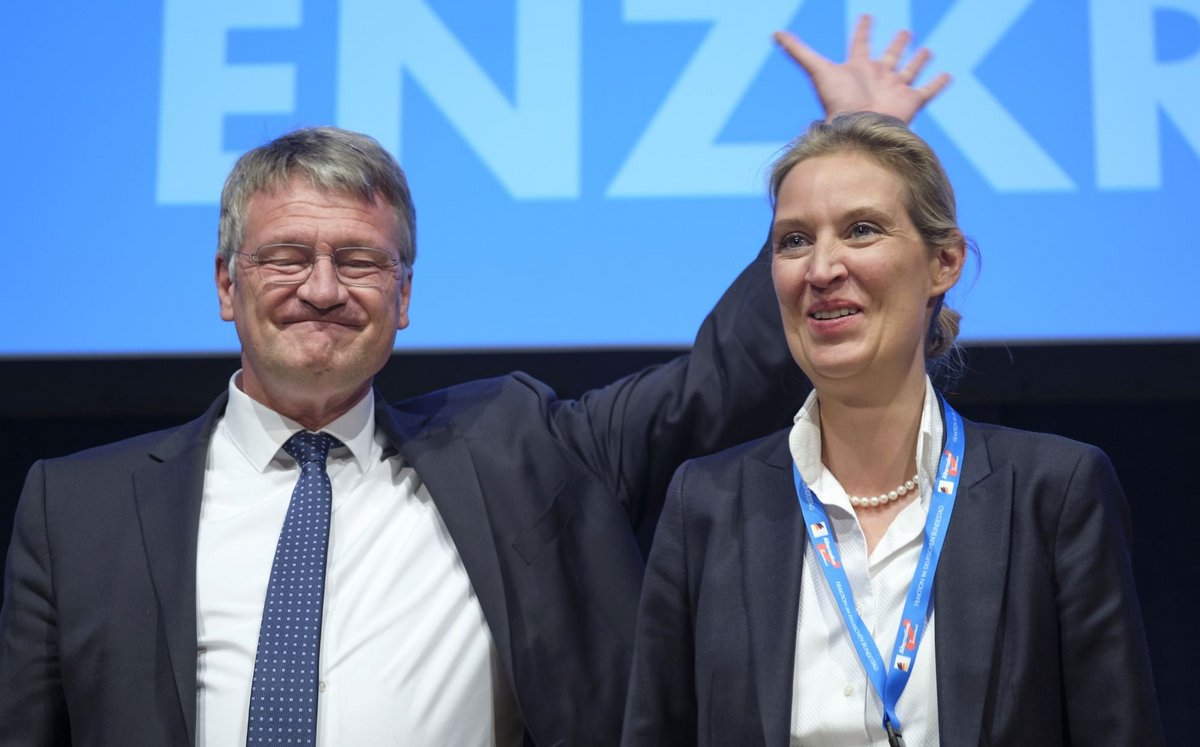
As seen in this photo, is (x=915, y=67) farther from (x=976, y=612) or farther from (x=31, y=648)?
(x=31, y=648)

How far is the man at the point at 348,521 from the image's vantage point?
2246mm

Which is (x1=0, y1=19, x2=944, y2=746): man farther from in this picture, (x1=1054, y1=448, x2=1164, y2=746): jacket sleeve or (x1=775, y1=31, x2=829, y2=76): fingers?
(x1=1054, y1=448, x2=1164, y2=746): jacket sleeve

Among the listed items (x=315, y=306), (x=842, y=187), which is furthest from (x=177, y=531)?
(x=842, y=187)

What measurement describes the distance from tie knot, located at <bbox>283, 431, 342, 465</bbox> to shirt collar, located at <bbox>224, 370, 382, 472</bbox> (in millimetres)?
12

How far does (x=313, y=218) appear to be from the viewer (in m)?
2.49

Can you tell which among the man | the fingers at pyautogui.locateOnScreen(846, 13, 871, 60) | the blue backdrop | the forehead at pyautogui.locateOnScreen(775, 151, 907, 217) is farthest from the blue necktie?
the fingers at pyautogui.locateOnScreen(846, 13, 871, 60)

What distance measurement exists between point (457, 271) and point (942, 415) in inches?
60.7

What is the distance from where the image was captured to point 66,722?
92.9 inches

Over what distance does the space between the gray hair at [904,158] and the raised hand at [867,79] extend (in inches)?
Answer: 18.2

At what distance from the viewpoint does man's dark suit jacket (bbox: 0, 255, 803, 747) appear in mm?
2254

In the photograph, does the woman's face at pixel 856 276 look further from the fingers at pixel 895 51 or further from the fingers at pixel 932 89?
the fingers at pixel 895 51

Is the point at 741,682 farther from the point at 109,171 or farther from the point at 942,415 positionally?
the point at 109,171

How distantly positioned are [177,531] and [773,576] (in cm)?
108

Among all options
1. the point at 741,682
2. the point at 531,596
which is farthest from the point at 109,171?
the point at 741,682
